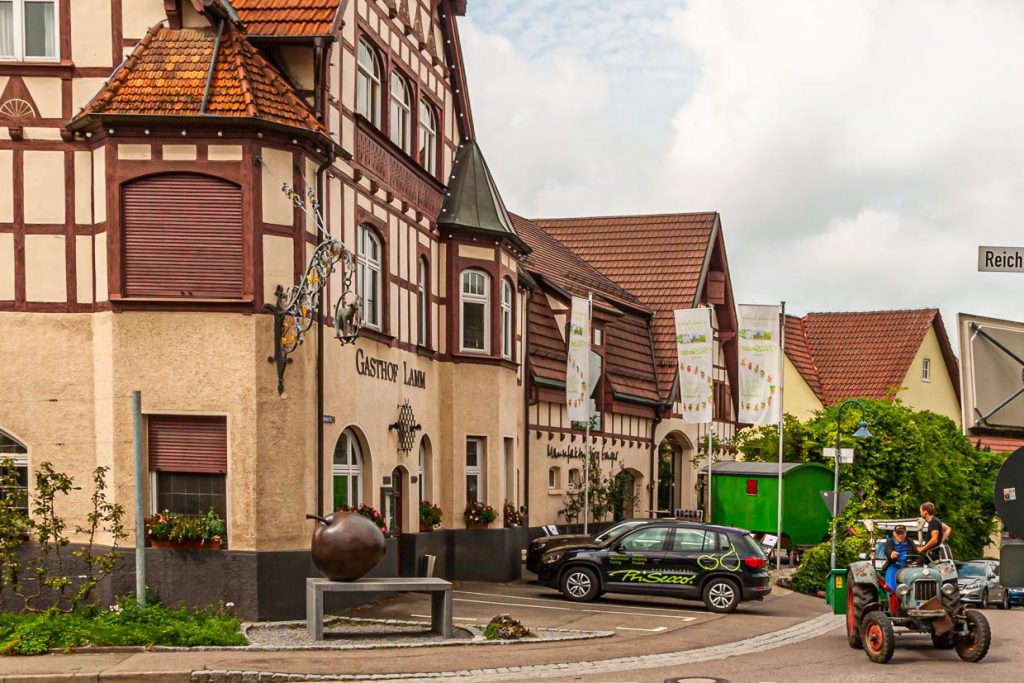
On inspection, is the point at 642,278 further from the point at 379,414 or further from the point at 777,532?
the point at 379,414

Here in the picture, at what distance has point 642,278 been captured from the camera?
46.1 meters

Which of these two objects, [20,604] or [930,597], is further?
[20,604]

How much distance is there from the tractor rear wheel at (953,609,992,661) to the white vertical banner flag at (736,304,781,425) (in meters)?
18.6

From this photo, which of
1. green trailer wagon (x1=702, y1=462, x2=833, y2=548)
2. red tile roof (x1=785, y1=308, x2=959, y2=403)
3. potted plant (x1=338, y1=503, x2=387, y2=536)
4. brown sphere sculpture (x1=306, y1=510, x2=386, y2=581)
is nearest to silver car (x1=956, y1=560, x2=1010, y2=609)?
green trailer wagon (x1=702, y1=462, x2=833, y2=548)

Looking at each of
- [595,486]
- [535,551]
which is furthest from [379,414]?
[595,486]

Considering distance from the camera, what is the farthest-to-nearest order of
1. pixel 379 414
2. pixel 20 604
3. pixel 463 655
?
pixel 379 414, pixel 20 604, pixel 463 655

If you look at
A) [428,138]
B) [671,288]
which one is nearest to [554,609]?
[428,138]

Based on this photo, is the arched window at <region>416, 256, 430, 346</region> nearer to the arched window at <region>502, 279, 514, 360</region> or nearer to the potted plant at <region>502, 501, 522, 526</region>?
the arched window at <region>502, 279, 514, 360</region>

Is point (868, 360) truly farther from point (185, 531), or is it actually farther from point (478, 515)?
point (185, 531)

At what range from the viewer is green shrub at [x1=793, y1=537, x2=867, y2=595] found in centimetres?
3020

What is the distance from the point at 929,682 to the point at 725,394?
3259cm

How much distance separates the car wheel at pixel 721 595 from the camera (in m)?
24.2

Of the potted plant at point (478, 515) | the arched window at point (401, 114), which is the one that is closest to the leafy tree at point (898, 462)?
the potted plant at point (478, 515)

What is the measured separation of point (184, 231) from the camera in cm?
1958
